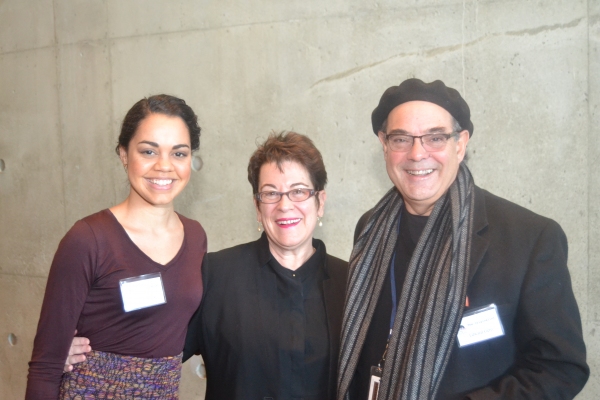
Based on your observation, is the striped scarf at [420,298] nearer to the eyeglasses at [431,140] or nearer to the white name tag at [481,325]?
the white name tag at [481,325]

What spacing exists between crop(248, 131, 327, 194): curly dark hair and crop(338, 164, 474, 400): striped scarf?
317 millimetres

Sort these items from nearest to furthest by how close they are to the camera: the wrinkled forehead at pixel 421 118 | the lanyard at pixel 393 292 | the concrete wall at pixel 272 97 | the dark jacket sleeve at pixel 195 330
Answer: the wrinkled forehead at pixel 421 118 → the lanyard at pixel 393 292 → the dark jacket sleeve at pixel 195 330 → the concrete wall at pixel 272 97

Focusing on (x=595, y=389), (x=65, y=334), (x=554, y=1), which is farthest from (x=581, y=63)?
(x=65, y=334)

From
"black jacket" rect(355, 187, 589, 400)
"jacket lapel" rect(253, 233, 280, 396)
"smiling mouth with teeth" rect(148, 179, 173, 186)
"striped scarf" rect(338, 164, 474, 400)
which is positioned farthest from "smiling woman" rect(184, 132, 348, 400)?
"black jacket" rect(355, 187, 589, 400)

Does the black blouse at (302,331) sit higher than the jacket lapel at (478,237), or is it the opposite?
the jacket lapel at (478,237)

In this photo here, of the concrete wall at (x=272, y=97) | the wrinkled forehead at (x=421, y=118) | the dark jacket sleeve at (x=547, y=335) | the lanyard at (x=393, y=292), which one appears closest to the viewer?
the dark jacket sleeve at (x=547, y=335)

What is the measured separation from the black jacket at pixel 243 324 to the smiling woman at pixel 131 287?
0.07 meters

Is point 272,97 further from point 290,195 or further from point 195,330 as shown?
point 195,330

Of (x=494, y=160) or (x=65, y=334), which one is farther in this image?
(x=494, y=160)

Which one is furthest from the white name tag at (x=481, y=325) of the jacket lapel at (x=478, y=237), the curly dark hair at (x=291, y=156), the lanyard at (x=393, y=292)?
the curly dark hair at (x=291, y=156)

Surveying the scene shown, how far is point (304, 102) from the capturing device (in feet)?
10.3

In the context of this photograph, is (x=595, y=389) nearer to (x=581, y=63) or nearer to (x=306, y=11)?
(x=581, y=63)

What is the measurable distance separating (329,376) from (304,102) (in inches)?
68.9

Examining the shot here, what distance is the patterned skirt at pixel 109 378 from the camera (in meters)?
1.90
